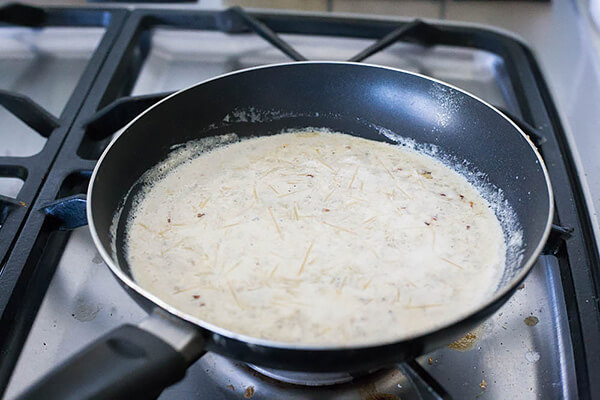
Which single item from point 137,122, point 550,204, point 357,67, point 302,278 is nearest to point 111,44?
point 137,122

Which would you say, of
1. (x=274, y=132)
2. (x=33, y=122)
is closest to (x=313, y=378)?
(x=274, y=132)

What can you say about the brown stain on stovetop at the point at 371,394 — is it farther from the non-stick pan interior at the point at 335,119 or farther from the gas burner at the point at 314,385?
the non-stick pan interior at the point at 335,119

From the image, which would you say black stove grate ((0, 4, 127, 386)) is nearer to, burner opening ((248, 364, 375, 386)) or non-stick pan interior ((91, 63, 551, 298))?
non-stick pan interior ((91, 63, 551, 298))

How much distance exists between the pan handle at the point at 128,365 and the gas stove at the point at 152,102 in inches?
6.0

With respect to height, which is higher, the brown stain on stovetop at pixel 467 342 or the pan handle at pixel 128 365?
the brown stain on stovetop at pixel 467 342

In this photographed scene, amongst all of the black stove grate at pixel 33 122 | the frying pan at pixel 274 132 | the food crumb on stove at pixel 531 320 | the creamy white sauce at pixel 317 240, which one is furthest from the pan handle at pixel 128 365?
the food crumb on stove at pixel 531 320

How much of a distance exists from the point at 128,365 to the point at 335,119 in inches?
22.8

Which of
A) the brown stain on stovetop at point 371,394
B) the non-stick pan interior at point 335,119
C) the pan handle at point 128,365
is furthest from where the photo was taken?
the non-stick pan interior at point 335,119

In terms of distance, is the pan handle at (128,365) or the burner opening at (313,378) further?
the burner opening at (313,378)

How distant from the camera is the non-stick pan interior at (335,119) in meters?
0.79

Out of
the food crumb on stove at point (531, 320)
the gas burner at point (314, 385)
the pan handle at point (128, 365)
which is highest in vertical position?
the food crumb on stove at point (531, 320)

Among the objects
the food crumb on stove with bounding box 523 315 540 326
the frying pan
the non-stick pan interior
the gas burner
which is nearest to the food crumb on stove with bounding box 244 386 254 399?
the gas burner

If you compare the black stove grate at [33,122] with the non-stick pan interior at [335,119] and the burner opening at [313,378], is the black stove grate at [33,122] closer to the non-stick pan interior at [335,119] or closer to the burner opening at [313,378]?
the non-stick pan interior at [335,119]

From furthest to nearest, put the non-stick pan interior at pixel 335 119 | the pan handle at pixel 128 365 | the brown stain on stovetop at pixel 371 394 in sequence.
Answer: the non-stick pan interior at pixel 335 119, the brown stain on stovetop at pixel 371 394, the pan handle at pixel 128 365
